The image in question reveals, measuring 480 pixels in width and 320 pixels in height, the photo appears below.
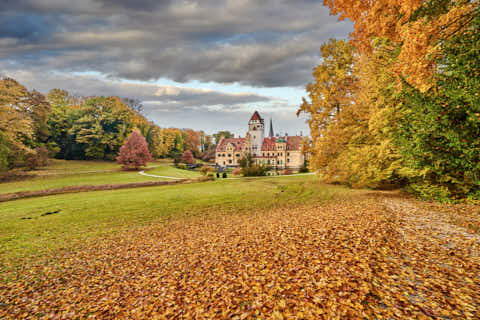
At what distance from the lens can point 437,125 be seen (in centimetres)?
785

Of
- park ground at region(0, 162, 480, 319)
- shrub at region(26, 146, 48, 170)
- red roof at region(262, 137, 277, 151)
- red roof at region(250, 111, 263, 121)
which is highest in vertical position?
red roof at region(250, 111, 263, 121)

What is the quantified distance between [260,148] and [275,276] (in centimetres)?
7306

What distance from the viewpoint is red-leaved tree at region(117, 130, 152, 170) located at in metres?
38.6

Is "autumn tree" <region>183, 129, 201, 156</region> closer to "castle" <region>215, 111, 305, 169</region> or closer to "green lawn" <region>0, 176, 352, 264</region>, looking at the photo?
"castle" <region>215, 111, 305, 169</region>

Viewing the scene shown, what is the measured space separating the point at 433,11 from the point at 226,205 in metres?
12.4

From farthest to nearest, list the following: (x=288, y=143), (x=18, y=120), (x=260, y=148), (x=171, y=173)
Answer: (x=260, y=148)
(x=288, y=143)
(x=171, y=173)
(x=18, y=120)

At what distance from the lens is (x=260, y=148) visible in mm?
76875

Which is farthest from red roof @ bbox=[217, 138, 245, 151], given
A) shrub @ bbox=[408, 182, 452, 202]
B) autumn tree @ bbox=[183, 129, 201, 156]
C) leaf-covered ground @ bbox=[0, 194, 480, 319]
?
leaf-covered ground @ bbox=[0, 194, 480, 319]

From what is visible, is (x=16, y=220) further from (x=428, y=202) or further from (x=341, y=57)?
(x=341, y=57)

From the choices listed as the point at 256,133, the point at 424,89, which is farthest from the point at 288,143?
the point at 424,89

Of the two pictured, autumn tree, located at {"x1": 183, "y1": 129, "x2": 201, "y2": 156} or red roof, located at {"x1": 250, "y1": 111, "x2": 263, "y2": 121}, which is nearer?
red roof, located at {"x1": 250, "y1": 111, "x2": 263, "y2": 121}

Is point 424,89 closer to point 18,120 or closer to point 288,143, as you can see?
point 18,120

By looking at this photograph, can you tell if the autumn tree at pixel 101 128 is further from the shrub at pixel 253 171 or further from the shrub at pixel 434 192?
the shrub at pixel 434 192

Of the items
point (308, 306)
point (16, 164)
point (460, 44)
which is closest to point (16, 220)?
point (308, 306)
